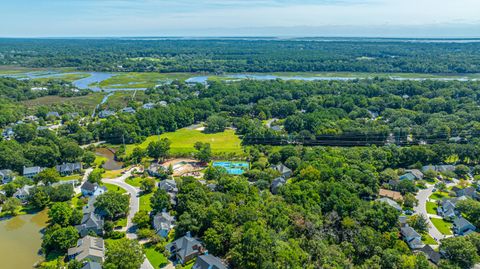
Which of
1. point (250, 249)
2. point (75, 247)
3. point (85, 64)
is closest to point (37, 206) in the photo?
point (75, 247)

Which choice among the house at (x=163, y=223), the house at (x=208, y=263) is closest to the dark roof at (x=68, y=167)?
the house at (x=163, y=223)

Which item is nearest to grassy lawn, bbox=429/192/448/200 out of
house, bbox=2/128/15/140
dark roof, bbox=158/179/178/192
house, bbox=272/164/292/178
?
house, bbox=272/164/292/178

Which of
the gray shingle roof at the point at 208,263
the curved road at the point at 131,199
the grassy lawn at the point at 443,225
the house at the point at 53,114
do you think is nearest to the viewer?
the gray shingle roof at the point at 208,263

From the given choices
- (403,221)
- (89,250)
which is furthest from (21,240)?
(403,221)

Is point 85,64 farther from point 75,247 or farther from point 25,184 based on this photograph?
point 75,247

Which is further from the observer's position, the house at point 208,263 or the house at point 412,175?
the house at point 412,175

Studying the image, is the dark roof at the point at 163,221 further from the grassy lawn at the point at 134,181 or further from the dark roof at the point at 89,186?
the grassy lawn at the point at 134,181

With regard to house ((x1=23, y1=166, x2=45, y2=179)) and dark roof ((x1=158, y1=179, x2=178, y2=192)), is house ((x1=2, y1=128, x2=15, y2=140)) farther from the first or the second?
dark roof ((x1=158, y1=179, x2=178, y2=192))

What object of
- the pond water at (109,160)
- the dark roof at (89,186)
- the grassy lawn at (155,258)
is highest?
the dark roof at (89,186)

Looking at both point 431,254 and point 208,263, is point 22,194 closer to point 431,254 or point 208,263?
point 208,263
